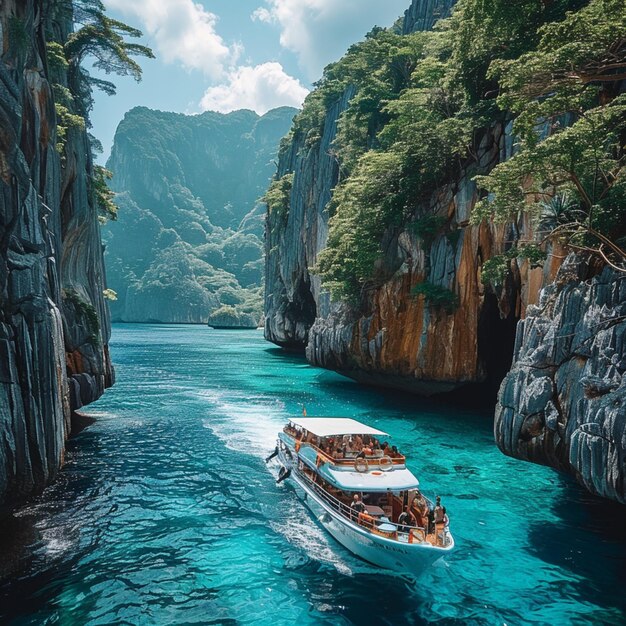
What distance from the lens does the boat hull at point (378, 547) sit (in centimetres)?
1209

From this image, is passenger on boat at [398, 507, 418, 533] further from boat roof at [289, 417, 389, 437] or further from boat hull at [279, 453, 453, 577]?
boat roof at [289, 417, 389, 437]

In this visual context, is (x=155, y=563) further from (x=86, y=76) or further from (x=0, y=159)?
(x=86, y=76)

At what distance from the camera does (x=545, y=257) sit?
62.0 feet

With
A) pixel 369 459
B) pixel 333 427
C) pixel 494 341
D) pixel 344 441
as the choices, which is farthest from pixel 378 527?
pixel 494 341

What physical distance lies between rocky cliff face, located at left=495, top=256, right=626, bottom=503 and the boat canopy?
4811 mm

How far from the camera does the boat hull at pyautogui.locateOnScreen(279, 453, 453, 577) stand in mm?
12086

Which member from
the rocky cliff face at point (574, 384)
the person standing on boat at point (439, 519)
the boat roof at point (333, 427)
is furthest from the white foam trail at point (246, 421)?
A: the rocky cliff face at point (574, 384)

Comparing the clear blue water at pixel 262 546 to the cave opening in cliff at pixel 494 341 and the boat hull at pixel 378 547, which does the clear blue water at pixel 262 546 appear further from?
the cave opening in cliff at pixel 494 341

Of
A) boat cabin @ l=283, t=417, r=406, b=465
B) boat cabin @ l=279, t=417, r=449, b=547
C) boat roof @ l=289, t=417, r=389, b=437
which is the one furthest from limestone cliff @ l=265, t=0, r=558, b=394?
boat cabin @ l=279, t=417, r=449, b=547

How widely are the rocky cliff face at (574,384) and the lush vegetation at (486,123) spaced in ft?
4.83

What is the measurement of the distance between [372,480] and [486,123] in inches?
863

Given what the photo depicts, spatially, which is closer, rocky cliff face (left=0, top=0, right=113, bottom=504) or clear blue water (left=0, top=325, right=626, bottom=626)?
clear blue water (left=0, top=325, right=626, bottom=626)

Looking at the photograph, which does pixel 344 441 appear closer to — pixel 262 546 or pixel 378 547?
pixel 262 546

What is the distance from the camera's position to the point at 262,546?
1412 centimetres
